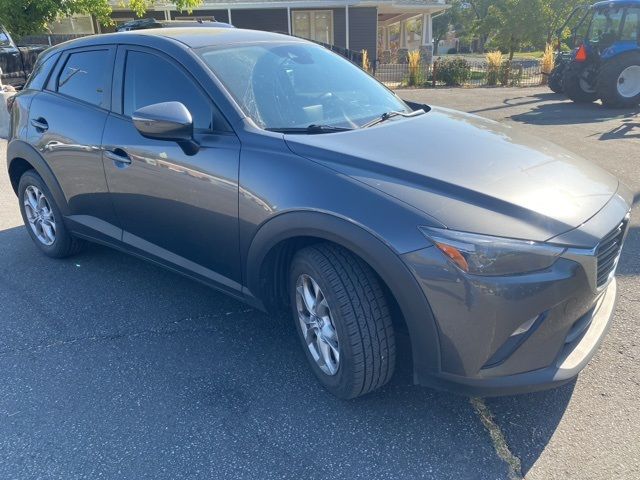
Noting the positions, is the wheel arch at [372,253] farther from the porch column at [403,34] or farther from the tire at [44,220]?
the porch column at [403,34]

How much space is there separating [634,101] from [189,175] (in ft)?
38.9

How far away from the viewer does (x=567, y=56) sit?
1384 centimetres

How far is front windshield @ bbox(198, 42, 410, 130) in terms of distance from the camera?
2.99 m

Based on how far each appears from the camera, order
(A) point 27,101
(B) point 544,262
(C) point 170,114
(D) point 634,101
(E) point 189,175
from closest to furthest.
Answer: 1. (B) point 544,262
2. (C) point 170,114
3. (E) point 189,175
4. (A) point 27,101
5. (D) point 634,101

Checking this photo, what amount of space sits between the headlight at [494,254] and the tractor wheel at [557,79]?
1342 cm

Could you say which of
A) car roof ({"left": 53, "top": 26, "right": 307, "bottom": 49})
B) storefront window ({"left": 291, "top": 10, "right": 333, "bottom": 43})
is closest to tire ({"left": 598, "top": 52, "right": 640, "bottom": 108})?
car roof ({"left": 53, "top": 26, "right": 307, "bottom": 49})

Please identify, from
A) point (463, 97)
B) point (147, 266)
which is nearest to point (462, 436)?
point (147, 266)

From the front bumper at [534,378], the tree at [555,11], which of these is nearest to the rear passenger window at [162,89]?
the front bumper at [534,378]

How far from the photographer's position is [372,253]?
7.37 feet

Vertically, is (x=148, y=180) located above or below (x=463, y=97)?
above

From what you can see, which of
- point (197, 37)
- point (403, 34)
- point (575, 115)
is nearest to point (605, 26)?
point (575, 115)

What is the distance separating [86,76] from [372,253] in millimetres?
2726

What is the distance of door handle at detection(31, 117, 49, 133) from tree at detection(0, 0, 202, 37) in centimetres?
1352

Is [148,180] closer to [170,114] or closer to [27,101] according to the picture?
[170,114]
